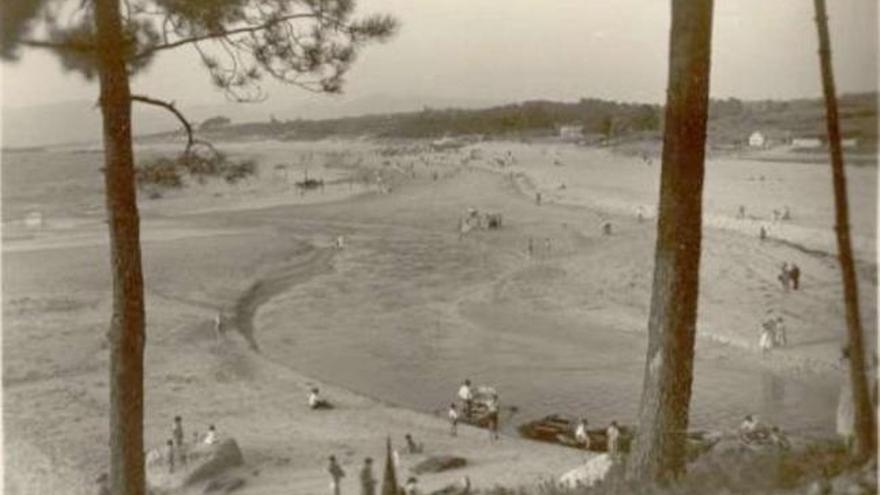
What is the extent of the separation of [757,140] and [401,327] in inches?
2864

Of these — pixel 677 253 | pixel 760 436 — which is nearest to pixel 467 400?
pixel 760 436

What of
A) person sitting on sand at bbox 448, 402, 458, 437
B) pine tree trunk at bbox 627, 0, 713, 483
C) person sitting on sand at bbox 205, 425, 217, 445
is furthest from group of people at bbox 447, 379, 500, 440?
pine tree trunk at bbox 627, 0, 713, 483

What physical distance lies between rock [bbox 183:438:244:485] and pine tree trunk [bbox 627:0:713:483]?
9807 mm

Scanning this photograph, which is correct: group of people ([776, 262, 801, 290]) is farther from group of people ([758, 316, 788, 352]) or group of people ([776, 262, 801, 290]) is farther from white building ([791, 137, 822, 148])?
white building ([791, 137, 822, 148])

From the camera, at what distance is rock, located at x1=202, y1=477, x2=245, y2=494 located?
15.9 metres

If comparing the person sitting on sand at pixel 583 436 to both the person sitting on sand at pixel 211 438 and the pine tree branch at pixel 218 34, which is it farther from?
the pine tree branch at pixel 218 34

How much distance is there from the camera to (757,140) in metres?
93.8

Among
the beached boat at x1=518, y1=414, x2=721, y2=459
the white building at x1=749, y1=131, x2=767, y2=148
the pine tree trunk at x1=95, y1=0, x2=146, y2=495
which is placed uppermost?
the pine tree trunk at x1=95, y1=0, x2=146, y2=495

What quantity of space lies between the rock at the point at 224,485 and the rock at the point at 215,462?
239 mm

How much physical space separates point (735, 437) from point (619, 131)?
4163 inches

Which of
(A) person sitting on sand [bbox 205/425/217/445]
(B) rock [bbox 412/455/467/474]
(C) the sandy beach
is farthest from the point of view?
(C) the sandy beach

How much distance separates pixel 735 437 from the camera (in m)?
15.3

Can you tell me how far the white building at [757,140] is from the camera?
9222 centimetres

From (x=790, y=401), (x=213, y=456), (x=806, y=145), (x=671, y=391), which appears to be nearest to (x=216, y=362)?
(x=213, y=456)
